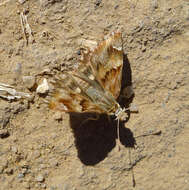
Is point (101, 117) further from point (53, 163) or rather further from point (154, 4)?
point (154, 4)

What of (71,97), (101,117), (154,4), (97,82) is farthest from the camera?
(154,4)

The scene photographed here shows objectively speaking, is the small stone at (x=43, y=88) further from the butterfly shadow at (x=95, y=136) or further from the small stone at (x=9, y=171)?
the small stone at (x=9, y=171)

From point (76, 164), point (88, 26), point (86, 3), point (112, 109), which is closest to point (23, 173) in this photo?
point (76, 164)

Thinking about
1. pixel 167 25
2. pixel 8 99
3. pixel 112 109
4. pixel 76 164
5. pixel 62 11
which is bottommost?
pixel 76 164

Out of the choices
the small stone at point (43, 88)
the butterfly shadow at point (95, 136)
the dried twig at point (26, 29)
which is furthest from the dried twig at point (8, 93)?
the butterfly shadow at point (95, 136)

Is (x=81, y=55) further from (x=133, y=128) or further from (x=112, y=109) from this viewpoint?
(x=133, y=128)

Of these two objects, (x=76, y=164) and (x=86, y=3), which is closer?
(x=76, y=164)

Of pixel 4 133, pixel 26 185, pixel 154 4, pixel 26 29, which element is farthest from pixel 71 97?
pixel 154 4
